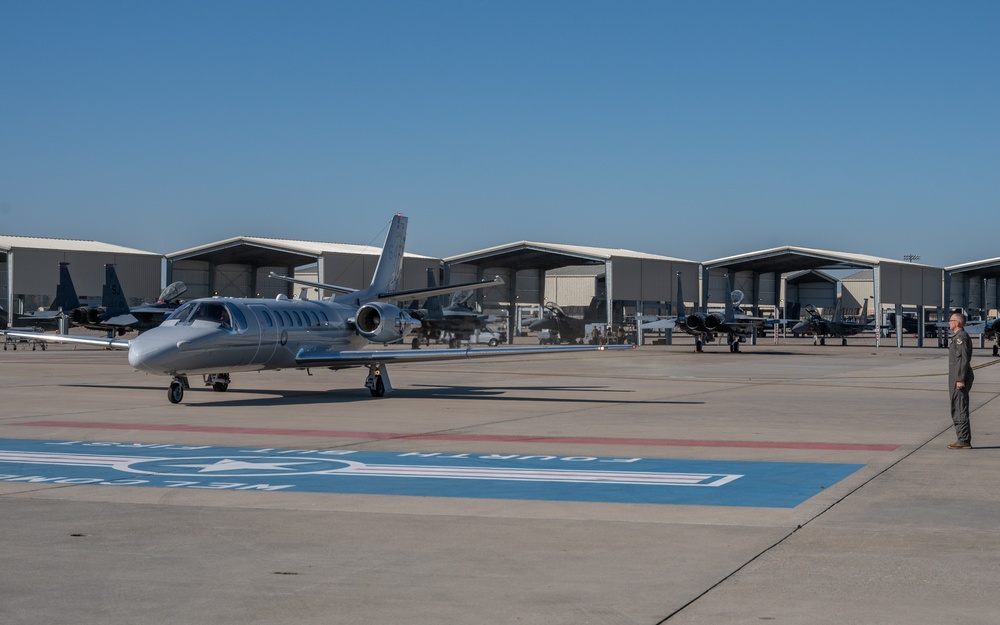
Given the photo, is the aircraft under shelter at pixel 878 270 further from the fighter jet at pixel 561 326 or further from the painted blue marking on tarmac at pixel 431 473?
the painted blue marking on tarmac at pixel 431 473

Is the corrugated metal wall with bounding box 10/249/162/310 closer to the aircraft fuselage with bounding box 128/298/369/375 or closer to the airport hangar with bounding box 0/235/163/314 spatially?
the airport hangar with bounding box 0/235/163/314

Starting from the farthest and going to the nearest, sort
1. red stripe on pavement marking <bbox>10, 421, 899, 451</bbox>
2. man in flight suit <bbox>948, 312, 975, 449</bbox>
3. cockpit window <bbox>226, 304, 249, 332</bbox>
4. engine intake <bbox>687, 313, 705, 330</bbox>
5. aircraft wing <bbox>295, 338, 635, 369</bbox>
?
engine intake <bbox>687, 313, 705, 330</bbox> → aircraft wing <bbox>295, 338, 635, 369</bbox> → cockpit window <bbox>226, 304, 249, 332</bbox> → red stripe on pavement marking <bbox>10, 421, 899, 451</bbox> → man in flight suit <bbox>948, 312, 975, 449</bbox>

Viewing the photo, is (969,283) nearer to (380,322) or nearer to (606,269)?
(606,269)

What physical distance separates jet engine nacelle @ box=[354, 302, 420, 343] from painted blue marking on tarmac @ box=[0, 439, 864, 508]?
13473 millimetres

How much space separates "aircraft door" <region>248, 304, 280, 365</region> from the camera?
2364 cm

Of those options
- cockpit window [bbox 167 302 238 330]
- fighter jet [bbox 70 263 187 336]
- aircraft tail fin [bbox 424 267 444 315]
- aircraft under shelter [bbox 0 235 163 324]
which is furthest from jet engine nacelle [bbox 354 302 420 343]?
aircraft under shelter [bbox 0 235 163 324]

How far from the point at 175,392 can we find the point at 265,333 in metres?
2.58

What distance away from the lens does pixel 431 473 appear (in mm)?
12164

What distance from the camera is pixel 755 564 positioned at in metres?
7.30

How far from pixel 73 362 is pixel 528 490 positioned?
121ft

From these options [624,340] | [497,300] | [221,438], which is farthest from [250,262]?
[221,438]

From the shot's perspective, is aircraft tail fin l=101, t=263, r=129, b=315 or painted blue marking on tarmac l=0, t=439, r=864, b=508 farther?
aircraft tail fin l=101, t=263, r=129, b=315

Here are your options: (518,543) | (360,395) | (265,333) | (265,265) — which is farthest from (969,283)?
(518,543)

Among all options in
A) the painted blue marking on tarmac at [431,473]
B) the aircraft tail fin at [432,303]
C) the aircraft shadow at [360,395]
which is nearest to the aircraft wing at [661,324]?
the aircraft tail fin at [432,303]
